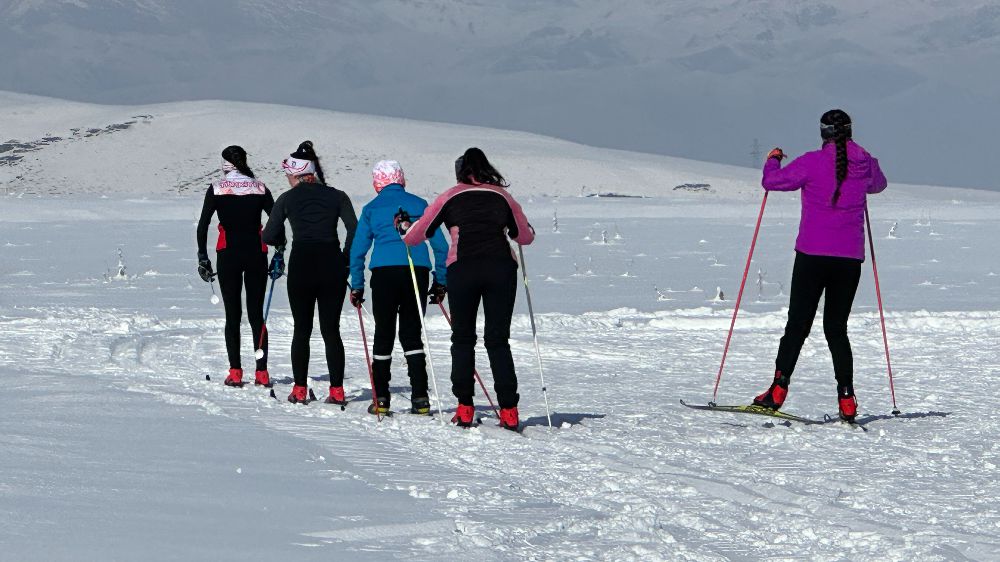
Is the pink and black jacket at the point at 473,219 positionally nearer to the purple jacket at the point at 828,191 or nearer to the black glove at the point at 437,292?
the black glove at the point at 437,292

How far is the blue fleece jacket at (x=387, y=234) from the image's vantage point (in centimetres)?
852

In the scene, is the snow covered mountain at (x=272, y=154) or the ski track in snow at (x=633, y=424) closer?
the ski track in snow at (x=633, y=424)

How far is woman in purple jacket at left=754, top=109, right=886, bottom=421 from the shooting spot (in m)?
8.30

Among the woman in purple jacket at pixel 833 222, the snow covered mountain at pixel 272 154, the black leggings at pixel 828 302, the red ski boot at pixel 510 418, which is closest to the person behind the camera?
the red ski boot at pixel 510 418

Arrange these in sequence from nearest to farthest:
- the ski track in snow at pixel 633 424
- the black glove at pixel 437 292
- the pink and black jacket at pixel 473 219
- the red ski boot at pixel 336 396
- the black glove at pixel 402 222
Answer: the ski track in snow at pixel 633 424, the pink and black jacket at pixel 473 219, the black glove at pixel 402 222, the black glove at pixel 437 292, the red ski boot at pixel 336 396

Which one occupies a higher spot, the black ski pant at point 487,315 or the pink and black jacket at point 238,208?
the pink and black jacket at point 238,208

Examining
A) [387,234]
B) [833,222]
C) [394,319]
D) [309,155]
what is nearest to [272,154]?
[309,155]

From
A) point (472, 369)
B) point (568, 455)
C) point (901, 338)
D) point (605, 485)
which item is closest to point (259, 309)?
point (472, 369)

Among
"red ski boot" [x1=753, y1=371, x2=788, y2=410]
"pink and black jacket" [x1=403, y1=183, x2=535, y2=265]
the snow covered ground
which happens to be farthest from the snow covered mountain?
"pink and black jacket" [x1=403, y1=183, x2=535, y2=265]

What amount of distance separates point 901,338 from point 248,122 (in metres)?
57.2

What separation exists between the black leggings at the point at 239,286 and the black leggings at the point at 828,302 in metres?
3.86

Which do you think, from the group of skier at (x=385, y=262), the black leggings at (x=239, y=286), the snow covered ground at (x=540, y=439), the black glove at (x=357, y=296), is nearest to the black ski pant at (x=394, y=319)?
the group of skier at (x=385, y=262)

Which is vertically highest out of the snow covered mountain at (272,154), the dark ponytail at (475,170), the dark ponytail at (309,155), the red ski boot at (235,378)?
the snow covered mountain at (272,154)

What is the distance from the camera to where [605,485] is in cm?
612
